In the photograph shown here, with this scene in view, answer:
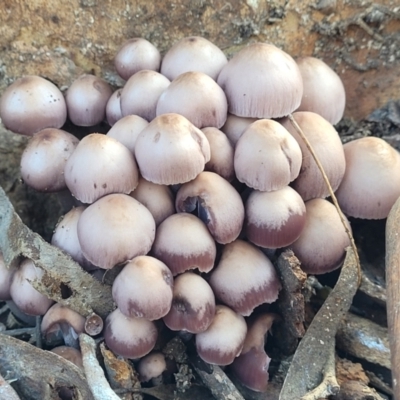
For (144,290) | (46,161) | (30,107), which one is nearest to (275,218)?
(144,290)

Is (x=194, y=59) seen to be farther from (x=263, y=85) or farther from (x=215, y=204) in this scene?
(x=215, y=204)

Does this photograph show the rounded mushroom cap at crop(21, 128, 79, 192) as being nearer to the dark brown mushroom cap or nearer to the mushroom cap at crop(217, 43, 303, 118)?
the dark brown mushroom cap

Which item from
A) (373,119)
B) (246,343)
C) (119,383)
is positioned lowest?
(119,383)

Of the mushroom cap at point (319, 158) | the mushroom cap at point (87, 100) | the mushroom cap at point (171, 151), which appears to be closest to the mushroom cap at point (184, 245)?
the mushroom cap at point (171, 151)

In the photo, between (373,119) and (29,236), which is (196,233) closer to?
(29,236)

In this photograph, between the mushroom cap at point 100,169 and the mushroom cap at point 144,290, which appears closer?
the mushroom cap at point 144,290

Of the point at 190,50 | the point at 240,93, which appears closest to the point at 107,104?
the point at 190,50

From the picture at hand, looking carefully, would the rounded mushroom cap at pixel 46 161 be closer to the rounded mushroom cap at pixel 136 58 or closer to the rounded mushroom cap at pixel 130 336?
the rounded mushroom cap at pixel 136 58
